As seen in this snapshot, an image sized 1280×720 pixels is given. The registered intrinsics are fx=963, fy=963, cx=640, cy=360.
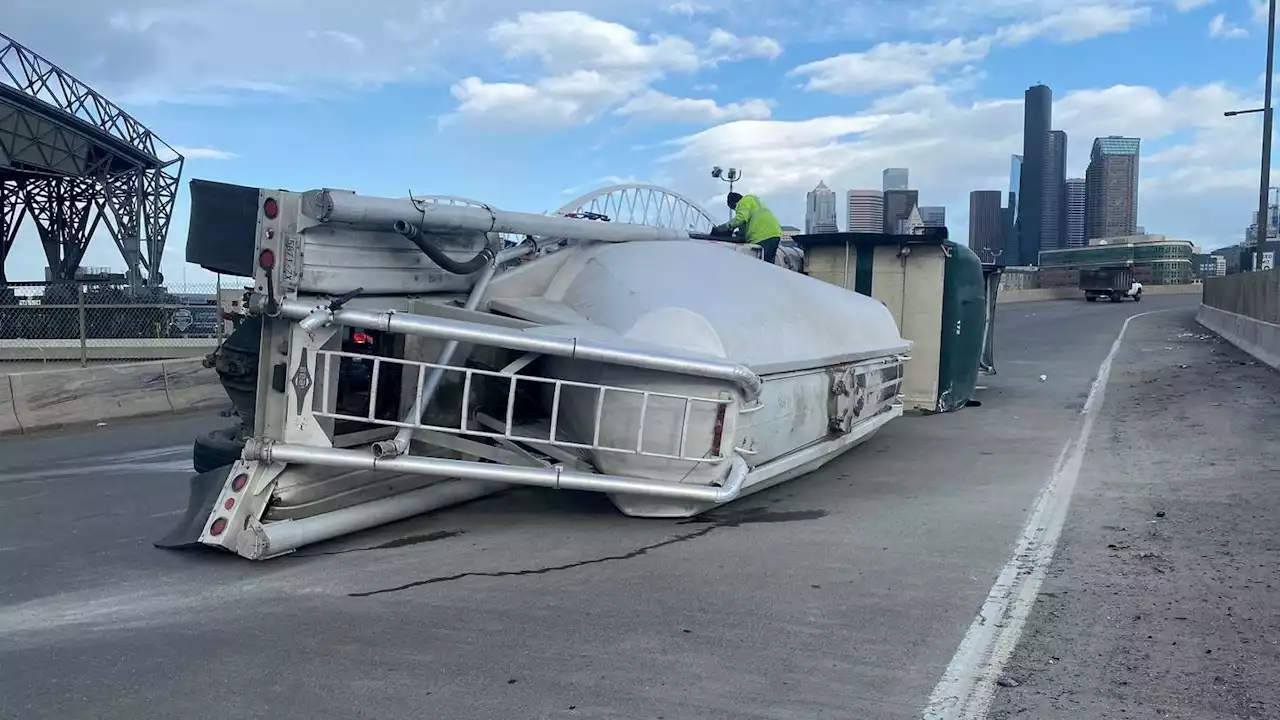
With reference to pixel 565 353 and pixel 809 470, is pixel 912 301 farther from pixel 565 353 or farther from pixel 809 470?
pixel 565 353

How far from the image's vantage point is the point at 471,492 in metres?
6.47

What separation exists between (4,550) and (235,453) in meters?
1.38

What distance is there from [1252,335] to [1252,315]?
7.80 feet

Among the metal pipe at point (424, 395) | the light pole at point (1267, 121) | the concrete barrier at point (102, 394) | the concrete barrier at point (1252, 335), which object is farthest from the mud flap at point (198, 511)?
the light pole at point (1267, 121)

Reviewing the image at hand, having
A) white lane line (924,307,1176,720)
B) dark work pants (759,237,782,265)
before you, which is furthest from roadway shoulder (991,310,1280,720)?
dark work pants (759,237,782,265)

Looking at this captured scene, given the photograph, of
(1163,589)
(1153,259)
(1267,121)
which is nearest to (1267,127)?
(1267,121)

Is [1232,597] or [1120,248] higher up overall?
[1120,248]

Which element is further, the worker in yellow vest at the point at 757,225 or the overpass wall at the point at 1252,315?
the overpass wall at the point at 1252,315

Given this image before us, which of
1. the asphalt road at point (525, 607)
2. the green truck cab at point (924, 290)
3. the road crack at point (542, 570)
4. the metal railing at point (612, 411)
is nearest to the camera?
the asphalt road at point (525, 607)

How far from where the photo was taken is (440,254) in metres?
5.93

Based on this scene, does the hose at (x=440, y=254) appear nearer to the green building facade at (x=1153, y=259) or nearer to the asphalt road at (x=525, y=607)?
the asphalt road at (x=525, y=607)

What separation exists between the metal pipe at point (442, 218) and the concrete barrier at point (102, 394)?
5773 mm

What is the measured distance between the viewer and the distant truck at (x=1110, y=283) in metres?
48.7

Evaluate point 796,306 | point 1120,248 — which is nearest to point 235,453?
point 796,306
